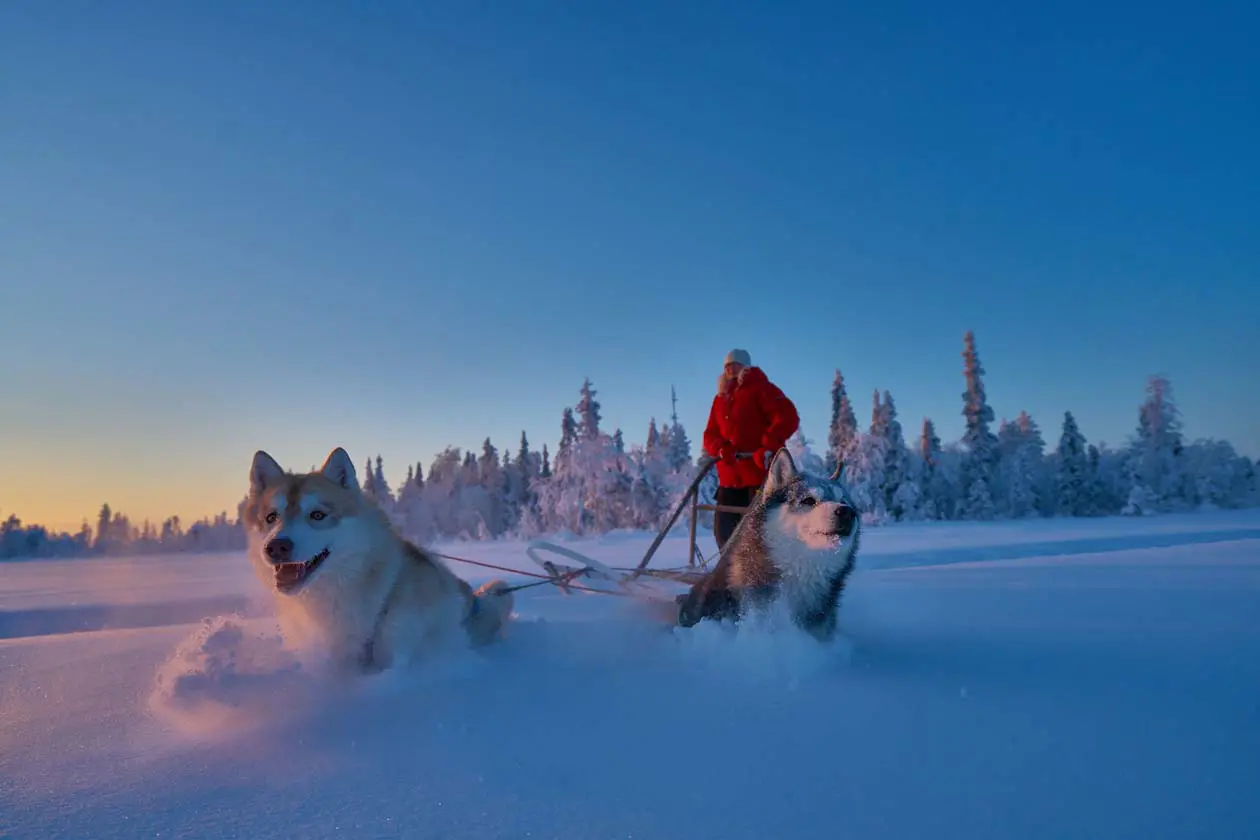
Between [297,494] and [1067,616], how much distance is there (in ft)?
16.4

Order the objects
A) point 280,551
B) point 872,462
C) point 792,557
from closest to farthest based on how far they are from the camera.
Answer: point 280,551, point 792,557, point 872,462

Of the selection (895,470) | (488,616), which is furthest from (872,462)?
(488,616)

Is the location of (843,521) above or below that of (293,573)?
above

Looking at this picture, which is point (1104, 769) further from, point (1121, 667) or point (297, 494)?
point (297, 494)

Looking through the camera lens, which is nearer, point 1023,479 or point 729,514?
point 729,514

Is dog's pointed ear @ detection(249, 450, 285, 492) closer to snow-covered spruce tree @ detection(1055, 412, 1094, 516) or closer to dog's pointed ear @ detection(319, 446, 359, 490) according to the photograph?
dog's pointed ear @ detection(319, 446, 359, 490)

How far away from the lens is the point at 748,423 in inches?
216

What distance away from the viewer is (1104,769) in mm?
1730

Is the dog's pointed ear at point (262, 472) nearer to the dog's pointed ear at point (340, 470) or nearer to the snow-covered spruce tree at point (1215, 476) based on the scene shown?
the dog's pointed ear at point (340, 470)

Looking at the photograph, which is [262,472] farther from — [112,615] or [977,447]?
[977,447]

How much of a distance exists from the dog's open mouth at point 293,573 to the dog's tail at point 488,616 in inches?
40.4

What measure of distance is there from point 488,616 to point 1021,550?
1334cm

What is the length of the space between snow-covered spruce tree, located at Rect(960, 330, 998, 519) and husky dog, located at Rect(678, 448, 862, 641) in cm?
4633

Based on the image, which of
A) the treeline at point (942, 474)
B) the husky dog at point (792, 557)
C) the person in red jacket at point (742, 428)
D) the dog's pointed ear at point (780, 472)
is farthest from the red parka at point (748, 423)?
the treeline at point (942, 474)
